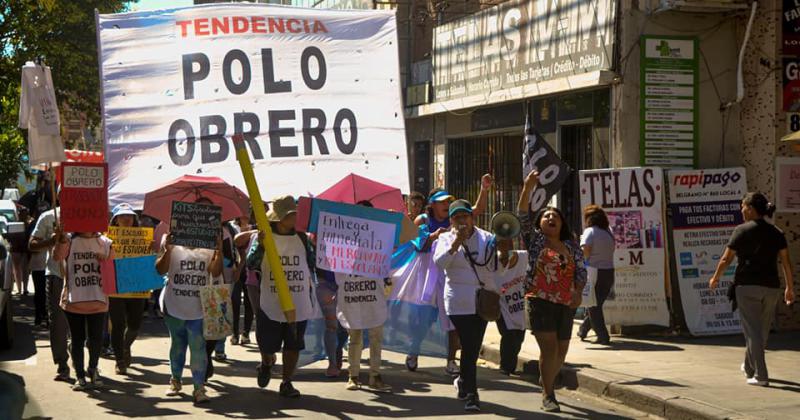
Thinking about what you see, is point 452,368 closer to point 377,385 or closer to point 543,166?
point 377,385

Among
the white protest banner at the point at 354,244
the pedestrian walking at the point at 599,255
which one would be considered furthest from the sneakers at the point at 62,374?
the pedestrian walking at the point at 599,255

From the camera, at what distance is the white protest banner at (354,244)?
9.90 meters

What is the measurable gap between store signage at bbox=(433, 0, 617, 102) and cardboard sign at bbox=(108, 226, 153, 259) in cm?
665

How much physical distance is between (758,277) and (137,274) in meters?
5.85

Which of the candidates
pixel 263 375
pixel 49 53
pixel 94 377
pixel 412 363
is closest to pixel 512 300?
pixel 412 363

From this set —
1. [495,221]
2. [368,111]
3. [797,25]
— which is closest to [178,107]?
[368,111]

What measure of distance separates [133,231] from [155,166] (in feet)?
7.17

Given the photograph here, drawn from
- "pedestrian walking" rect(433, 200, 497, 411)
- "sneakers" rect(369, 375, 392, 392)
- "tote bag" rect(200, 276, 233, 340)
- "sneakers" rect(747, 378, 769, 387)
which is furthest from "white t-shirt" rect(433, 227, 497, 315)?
"sneakers" rect(747, 378, 769, 387)

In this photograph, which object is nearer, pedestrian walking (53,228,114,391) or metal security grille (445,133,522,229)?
pedestrian walking (53,228,114,391)

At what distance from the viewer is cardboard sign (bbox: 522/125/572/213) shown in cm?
1251

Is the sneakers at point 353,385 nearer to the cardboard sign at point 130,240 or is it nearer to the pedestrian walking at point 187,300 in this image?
the pedestrian walking at point 187,300

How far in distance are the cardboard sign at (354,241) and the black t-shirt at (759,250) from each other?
3208 millimetres

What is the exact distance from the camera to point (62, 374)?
34.9 feet

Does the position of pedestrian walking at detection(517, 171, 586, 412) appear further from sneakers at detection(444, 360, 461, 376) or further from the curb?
sneakers at detection(444, 360, 461, 376)
